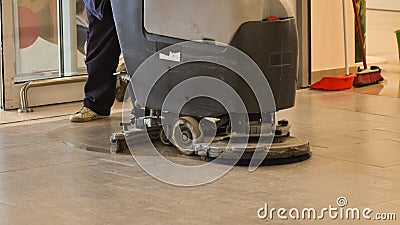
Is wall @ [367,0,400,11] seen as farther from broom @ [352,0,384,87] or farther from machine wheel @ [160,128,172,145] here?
machine wheel @ [160,128,172,145]

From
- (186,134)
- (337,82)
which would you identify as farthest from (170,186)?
(337,82)

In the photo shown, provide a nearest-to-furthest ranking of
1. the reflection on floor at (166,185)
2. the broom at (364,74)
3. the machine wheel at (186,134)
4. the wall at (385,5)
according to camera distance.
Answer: the reflection on floor at (166,185), the machine wheel at (186,134), the broom at (364,74), the wall at (385,5)

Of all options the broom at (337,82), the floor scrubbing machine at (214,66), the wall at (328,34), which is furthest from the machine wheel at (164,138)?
the wall at (328,34)

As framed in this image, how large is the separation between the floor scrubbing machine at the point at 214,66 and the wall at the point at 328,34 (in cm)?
204

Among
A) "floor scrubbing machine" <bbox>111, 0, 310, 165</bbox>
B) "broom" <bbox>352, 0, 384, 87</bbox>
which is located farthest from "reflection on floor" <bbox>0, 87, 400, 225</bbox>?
"broom" <bbox>352, 0, 384, 87</bbox>

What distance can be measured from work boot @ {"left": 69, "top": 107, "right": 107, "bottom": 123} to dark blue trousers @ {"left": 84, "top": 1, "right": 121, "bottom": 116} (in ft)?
0.08

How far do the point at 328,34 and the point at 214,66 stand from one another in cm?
237

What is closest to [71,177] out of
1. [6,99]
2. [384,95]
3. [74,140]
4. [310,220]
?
[74,140]

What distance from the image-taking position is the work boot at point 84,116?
15.0 feet

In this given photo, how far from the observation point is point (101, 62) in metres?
4.61

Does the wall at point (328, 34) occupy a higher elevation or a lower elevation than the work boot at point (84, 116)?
higher

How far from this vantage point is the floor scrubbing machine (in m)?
3.53

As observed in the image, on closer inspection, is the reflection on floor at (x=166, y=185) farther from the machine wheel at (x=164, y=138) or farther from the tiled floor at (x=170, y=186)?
the machine wheel at (x=164, y=138)

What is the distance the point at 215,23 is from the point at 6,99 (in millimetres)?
1791
